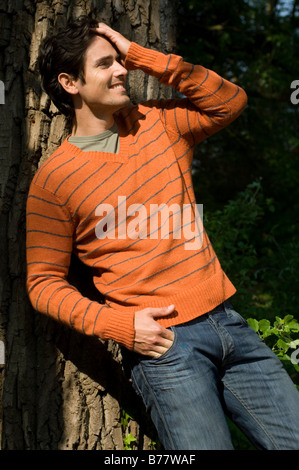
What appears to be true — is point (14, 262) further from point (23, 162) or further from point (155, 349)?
point (155, 349)

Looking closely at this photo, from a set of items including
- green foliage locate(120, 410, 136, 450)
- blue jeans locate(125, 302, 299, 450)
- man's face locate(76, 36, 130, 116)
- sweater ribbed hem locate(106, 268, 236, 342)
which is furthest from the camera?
green foliage locate(120, 410, 136, 450)

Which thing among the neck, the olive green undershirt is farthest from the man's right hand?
the neck

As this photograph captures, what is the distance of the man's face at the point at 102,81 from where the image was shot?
2.21 metres

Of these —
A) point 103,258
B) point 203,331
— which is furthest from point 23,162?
Result: point 203,331

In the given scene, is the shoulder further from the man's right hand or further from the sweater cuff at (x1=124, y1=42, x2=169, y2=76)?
the man's right hand

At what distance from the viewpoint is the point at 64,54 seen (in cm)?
224

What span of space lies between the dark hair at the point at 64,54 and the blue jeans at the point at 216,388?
1.17 m

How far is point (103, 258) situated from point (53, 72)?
859 mm

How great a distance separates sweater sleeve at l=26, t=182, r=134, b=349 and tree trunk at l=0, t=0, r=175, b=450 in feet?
0.63

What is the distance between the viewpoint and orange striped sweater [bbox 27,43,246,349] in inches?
81.0

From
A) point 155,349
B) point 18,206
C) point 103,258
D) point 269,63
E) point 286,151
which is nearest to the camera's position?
point 155,349

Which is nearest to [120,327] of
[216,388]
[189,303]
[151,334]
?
[151,334]

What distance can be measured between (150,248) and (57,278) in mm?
396

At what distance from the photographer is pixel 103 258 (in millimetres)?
2160
